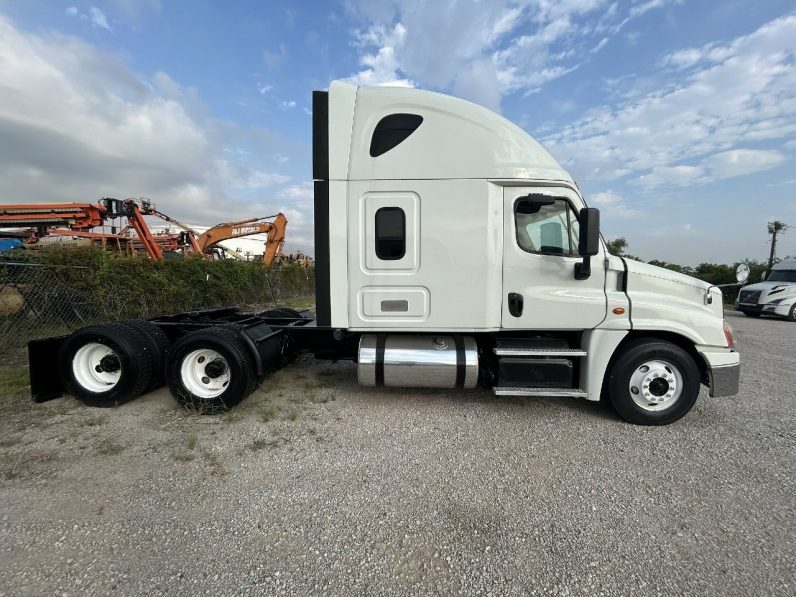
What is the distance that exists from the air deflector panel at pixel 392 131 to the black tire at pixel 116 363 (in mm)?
3501

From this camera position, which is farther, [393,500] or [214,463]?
[214,463]

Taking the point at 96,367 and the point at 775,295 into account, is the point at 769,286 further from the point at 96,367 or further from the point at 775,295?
the point at 96,367

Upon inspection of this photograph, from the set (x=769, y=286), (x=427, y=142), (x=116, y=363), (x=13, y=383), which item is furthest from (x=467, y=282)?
(x=769, y=286)

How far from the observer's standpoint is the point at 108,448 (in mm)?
3158

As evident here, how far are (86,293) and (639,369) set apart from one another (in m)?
9.42

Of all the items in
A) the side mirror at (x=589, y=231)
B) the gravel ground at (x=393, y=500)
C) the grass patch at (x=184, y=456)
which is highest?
the side mirror at (x=589, y=231)

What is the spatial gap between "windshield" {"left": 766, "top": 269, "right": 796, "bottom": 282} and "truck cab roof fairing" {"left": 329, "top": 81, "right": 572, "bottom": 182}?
55.7ft

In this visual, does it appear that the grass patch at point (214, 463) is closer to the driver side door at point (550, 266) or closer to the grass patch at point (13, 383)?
the grass patch at point (13, 383)

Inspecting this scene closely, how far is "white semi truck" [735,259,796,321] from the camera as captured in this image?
12828 millimetres

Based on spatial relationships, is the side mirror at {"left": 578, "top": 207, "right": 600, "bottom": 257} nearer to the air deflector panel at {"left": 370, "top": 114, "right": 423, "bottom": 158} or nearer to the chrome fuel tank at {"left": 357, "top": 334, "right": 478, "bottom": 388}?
the chrome fuel tank at {"left": 357, "top": 334, "right": 478, "bottom": 388}

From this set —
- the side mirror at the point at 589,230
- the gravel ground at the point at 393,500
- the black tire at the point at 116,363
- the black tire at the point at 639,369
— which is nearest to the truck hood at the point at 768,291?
the gravel ground at the point at 393,500

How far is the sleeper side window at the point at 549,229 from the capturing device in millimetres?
3785

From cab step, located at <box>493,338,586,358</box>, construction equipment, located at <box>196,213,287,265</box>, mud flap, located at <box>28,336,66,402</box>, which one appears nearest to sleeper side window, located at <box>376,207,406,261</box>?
cab step, located at <box>493,338,586,358</box>

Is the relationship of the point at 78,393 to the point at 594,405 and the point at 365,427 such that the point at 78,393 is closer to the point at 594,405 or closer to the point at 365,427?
the point at 365,427
